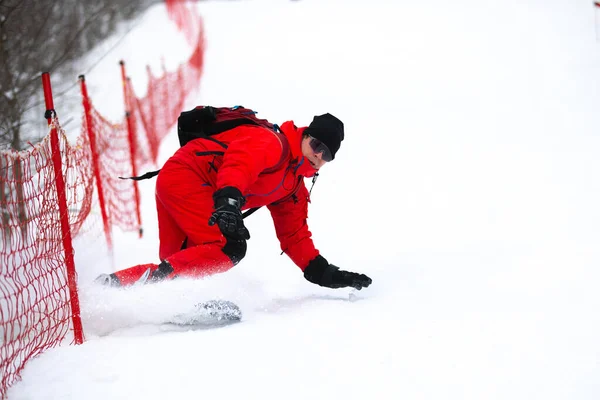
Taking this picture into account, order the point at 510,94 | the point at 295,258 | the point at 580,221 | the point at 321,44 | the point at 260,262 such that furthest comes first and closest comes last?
the point at 321,44
the point at 510,94
the point at 260,262
the point at 580,221
the point at 295,258

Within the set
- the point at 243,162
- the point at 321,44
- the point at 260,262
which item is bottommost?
the point at 260,262

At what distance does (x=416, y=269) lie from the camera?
3.88 meters

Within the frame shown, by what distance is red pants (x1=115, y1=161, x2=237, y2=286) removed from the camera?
3.07 meters

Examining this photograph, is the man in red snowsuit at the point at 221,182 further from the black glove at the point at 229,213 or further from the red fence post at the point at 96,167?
the red fence post at the point at 96,167

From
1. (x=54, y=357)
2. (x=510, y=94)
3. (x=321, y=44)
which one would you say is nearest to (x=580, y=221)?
(x=54, y=357)

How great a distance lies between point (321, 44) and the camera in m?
15.8

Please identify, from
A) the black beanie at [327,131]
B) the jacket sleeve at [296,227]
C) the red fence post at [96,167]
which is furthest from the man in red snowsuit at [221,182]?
the red fence post at [96,167]

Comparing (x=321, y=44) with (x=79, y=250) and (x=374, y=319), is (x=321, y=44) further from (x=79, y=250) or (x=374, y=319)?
(x=374, y=319)

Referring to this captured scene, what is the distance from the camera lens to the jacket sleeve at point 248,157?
9.35 ft

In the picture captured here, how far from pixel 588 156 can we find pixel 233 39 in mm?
Answer: 14977

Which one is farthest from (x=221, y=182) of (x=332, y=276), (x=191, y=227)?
(x=332, y=276)

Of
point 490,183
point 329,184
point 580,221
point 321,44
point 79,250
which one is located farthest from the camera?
→ point 321,44

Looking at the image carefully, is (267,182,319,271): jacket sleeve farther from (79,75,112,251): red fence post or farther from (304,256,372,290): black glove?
(79,75,112,251): red fence post

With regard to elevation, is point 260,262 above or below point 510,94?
below
